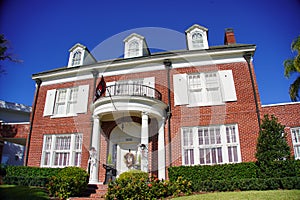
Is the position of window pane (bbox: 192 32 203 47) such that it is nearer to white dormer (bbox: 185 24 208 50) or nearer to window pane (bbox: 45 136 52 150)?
white dormer (bbox: 185 24 208 50)

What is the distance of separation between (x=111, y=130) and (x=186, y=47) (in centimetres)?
727

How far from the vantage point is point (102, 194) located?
Result: 9266 mm

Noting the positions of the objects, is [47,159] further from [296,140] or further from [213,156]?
[296,140]

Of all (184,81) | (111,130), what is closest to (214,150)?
(184,81)

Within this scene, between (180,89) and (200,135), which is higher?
(180,89)

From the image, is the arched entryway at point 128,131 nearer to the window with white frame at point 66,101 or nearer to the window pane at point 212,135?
the window pane at point 212,135

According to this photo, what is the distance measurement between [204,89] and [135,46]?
565cm

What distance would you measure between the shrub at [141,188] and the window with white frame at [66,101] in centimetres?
704

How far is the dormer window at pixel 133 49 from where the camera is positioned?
14422mm

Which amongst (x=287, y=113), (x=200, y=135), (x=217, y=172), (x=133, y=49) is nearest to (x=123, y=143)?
(x=200, y=135)

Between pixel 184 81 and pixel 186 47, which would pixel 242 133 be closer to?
pixel 184 81

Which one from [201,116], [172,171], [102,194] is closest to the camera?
[102,194]

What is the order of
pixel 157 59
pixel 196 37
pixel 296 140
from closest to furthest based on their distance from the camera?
pixel 296 140
pixel 157 59
pixel 196 37

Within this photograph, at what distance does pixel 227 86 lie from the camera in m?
12.0
